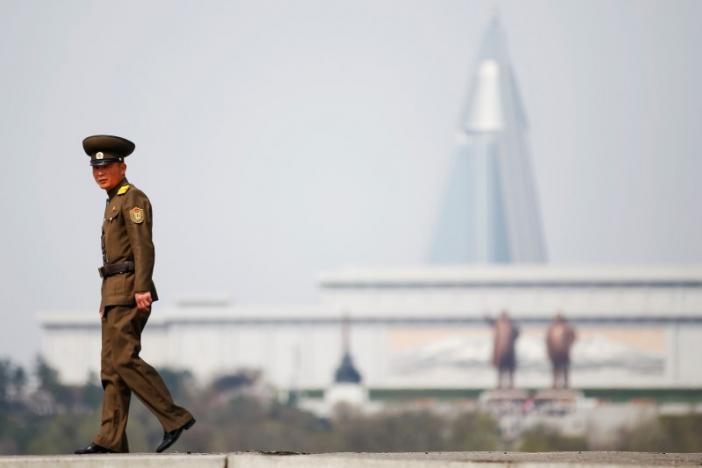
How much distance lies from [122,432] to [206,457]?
3.70 feet

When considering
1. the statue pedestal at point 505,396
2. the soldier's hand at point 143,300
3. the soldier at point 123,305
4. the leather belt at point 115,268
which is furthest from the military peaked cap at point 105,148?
the statue pedestal at point 505,396

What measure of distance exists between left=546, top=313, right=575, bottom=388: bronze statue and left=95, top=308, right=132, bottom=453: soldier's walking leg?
358 ft

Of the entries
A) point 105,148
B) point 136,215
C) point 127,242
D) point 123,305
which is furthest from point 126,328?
point 105,148

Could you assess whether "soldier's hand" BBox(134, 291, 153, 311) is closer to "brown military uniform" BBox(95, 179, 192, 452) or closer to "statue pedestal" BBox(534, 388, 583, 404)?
"brown military uniform" BBox(95, 179, 192, 452)

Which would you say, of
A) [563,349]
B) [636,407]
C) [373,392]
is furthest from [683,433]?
[373,392]

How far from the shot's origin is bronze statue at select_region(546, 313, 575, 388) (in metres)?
122

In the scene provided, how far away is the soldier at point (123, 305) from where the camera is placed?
1315cm

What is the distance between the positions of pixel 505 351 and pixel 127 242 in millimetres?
111916

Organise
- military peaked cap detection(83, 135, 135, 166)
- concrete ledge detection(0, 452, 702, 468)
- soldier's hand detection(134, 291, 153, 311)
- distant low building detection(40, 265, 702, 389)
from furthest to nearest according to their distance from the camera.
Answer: distant low building detection(40, 265, 702, 389) → military peaked cap detection(83, 135, 135, 166) → soldier's hand detection(134, 291, 153, 311) → concrete ledge detection(0, 452, 702, 468)

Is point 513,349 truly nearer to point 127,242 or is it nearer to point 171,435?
point 127,242

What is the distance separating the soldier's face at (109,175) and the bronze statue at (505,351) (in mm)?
111286

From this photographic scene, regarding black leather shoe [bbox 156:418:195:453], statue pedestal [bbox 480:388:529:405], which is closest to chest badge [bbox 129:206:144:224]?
black leather shoe [bbox 156:418:195:453]

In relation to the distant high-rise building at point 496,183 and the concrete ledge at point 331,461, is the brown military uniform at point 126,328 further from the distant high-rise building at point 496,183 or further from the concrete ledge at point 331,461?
the distant high-rise building at point 496,183

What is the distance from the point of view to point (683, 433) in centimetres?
8594
